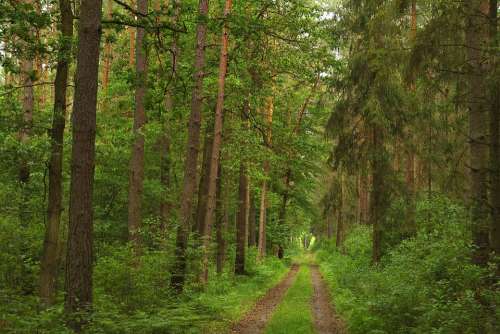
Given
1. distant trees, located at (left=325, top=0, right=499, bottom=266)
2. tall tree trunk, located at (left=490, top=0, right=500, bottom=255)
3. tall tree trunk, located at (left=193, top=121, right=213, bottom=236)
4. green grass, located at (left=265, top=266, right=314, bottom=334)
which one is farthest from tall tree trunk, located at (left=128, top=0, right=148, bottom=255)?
tall tree trunk, located at (left=490, top=0, right=500, bottom=255)

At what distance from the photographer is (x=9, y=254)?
34.2 ft

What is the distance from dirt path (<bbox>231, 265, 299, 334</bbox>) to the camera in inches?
440

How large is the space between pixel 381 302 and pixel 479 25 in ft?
21.4

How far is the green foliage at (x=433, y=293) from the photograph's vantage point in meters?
8.11

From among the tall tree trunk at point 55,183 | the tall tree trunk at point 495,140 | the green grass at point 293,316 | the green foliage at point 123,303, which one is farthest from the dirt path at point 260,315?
the tall tree trunk at point 495,140

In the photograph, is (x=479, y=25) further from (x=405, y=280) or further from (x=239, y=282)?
(x=239, y=282)

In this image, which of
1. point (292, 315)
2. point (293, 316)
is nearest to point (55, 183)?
point (293, 316)

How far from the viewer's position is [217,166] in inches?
616

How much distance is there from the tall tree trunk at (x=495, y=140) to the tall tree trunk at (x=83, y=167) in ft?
25.6

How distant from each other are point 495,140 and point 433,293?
3800mm

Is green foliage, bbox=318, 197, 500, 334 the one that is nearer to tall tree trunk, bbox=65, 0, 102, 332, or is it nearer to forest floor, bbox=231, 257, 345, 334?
forest floor, bbox=231, 257, 345, 334

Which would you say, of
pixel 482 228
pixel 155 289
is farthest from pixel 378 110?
pixel 155 289

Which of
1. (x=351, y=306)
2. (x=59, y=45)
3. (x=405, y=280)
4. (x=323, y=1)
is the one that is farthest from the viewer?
(x=323, y=1)

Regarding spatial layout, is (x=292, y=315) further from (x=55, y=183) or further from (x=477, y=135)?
(x=55, y=183)
